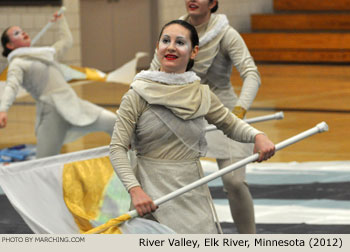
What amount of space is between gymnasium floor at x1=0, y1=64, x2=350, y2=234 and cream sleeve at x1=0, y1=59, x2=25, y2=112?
2.35 ft

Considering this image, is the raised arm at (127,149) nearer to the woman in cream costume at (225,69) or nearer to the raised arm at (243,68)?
the raised arm at (243,68)

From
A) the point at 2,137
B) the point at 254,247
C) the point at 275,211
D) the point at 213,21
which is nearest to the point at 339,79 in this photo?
the point at 2,137

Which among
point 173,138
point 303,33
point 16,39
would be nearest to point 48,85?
point 16,39

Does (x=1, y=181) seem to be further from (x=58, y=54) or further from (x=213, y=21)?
(x=58, y=54)

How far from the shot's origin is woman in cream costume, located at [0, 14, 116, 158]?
7.35 m

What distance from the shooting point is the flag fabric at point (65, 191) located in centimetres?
430

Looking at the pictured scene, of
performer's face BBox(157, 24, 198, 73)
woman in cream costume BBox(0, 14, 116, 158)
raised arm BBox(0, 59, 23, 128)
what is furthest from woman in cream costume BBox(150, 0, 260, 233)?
woman in cream costume BBox(0, 14, 116, 158)

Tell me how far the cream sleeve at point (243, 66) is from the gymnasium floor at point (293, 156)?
1172mm

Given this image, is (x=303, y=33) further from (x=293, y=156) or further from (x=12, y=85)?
(x=12, y=85)

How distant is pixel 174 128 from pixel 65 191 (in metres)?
0.96

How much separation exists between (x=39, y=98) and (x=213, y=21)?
2.94m

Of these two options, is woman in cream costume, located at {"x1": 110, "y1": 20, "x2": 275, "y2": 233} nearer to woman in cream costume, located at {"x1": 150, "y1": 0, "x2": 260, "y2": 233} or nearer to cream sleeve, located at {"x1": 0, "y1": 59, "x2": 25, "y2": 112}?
woman in cream costume, located at {"x1": 150, "y1": 0, "x2": 260, "y2": 233}

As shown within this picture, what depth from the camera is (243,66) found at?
16.0 ft

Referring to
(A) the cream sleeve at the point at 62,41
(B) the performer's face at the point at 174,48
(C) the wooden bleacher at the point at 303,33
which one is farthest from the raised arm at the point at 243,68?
(C) the wooden bleacher at the point at 303,33
